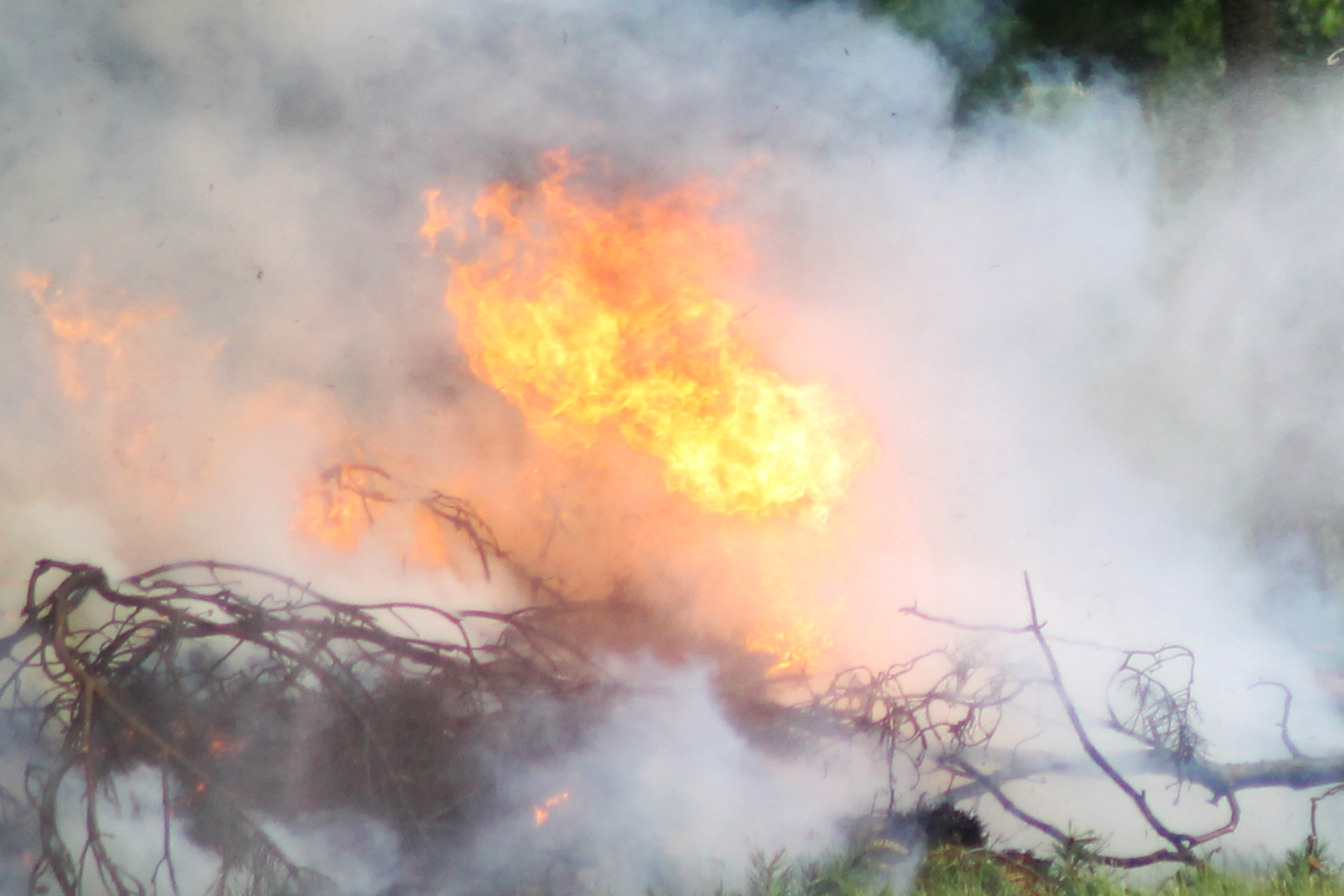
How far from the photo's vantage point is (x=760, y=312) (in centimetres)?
480

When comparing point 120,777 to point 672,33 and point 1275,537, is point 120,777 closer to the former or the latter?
point 672,33

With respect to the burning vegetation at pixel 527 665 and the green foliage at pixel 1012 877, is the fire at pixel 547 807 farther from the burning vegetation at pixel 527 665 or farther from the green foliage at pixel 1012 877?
the green foliage at pixel 1012 877

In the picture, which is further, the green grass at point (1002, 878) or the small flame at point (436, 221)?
the small flame at point (436, 221)

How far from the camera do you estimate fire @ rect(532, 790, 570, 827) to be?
3723mm

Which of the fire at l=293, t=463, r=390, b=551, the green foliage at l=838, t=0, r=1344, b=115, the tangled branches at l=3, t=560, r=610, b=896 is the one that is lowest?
the tangled branches at l=3, t=560, r=610, b=896

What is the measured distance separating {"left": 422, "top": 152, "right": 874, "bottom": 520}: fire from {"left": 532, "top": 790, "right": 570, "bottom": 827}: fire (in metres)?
1.41

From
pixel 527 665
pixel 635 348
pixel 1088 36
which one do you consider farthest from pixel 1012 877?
pixel 1088 36

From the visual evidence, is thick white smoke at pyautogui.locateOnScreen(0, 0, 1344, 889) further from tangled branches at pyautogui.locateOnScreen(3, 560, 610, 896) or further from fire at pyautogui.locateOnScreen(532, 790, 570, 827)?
tangled branches at pyautogui.locateOnScreen(3, 560, 610, 896)

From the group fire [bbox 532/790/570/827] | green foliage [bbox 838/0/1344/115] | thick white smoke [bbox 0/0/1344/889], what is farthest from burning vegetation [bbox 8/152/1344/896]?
green foliage [bbox 838/0/1344/115]

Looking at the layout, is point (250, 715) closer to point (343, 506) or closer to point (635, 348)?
point (343, 506)

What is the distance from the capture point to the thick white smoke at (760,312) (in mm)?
4098

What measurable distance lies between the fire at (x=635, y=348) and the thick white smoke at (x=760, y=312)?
0.17 m

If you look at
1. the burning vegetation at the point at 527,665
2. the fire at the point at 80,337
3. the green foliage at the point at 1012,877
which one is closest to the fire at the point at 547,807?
A: the burning vegetation at the point at 527,665

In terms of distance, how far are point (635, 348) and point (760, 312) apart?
640mm
